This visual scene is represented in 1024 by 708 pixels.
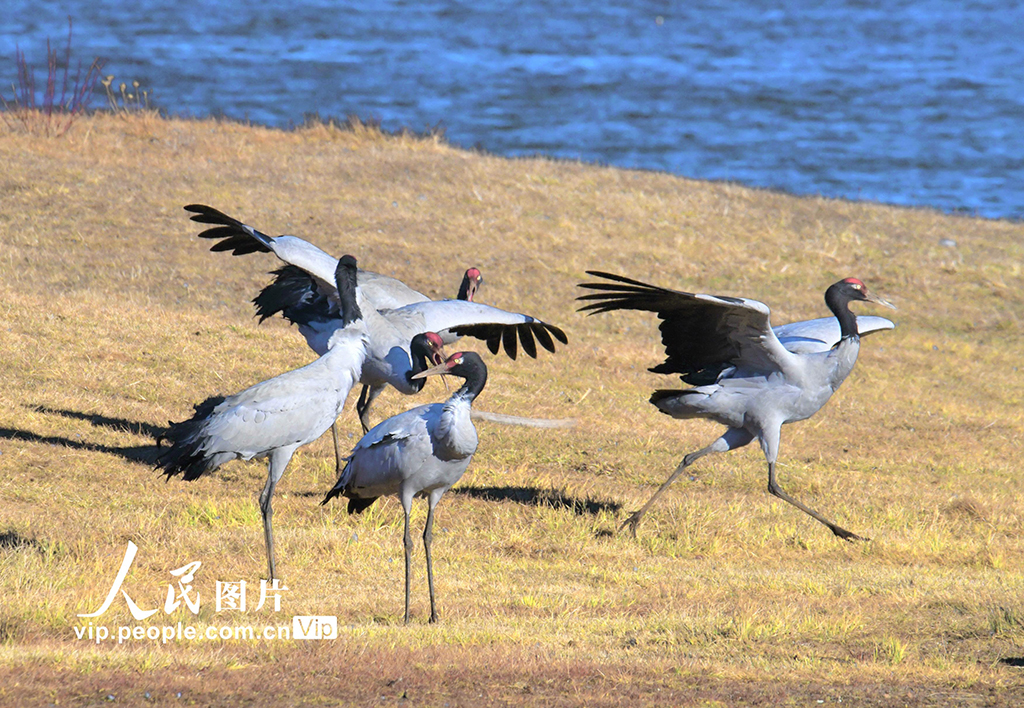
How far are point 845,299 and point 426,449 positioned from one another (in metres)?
4.04

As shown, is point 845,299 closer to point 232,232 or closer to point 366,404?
point 366,404

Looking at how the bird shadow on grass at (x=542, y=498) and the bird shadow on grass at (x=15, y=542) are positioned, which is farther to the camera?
the bird shadow on grass at (x=542, y=498)

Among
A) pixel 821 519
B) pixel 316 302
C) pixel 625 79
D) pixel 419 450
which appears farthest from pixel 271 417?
pixel 625 79

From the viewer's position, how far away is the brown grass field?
6.39 metres

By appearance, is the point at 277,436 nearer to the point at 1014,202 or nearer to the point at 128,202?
the point at 128,202

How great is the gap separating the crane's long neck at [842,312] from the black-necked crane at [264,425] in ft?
12.5

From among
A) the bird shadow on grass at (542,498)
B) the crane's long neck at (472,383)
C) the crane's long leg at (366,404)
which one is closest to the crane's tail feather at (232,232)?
the crane's long leg at (366,404)

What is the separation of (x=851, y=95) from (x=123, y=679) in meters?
38.4

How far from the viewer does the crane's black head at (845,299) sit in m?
9.66

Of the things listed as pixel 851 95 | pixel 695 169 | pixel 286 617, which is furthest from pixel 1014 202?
pixel 286 617

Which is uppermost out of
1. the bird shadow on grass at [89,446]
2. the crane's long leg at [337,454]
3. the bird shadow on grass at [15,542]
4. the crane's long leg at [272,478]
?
the crane's long leg at [272,478]

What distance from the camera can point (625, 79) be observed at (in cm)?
4125

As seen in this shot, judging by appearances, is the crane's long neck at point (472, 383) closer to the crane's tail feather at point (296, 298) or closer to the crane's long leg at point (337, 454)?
the crane's long leg at point (337, 454)

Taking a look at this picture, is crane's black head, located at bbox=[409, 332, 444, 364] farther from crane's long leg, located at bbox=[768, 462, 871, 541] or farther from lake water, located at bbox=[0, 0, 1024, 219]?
lake water, located at bbox=[0, 0, 1024, 219]
